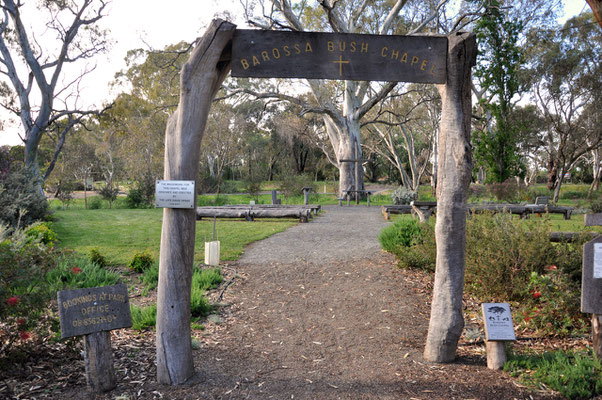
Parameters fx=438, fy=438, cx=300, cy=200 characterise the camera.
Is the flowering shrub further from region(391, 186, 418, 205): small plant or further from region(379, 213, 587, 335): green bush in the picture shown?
region(391, 186, 418, 205): small plant

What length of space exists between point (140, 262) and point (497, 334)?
20.4 ft

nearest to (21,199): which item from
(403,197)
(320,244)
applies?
(320,244)

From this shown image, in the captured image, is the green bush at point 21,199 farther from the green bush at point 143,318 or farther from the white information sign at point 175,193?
the white information sign at point 175,193

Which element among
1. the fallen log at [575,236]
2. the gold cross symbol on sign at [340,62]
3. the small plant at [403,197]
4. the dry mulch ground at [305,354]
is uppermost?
the gold cross symbol on sign at [340,62]

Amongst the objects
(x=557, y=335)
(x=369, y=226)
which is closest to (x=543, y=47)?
(x=369, y=226)

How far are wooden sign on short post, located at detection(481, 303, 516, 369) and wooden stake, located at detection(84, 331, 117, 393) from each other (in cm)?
333

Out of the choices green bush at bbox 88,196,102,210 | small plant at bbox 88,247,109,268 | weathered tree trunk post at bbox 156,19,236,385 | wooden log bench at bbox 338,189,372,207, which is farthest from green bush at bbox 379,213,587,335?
green bush at bbox 88,196,102,210

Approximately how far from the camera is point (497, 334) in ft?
13.2

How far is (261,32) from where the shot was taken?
3.83 m

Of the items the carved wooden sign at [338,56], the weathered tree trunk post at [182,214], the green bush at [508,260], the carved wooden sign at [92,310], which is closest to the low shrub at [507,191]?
the green bush at [508,260]

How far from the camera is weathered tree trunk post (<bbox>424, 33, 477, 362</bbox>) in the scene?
3947 mm

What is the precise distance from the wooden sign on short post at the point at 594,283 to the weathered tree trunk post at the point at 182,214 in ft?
→ 11.3

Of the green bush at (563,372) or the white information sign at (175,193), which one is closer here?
the green bush at (563,372)

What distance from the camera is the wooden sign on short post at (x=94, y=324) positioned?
137 inches
